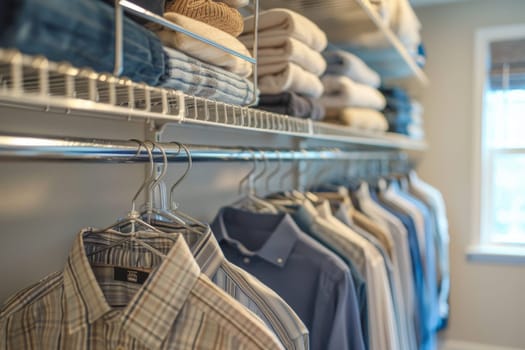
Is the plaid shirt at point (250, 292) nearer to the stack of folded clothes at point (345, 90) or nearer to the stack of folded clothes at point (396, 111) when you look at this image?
the stack of folded clothes at point (345, 90)

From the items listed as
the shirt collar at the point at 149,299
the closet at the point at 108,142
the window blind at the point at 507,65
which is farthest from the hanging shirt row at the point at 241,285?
the window blind at the point at 507,65

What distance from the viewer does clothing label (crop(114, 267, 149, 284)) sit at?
72 cm

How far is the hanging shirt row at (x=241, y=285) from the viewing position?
0.65m

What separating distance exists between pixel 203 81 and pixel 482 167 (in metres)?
2.36

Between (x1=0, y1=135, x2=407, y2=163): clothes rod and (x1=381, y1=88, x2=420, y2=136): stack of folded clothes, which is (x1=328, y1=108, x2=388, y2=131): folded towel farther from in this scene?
(x1=0, y1=135, x2=407, y2=163): clothes rod

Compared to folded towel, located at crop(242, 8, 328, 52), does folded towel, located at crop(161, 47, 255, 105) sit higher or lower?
lower

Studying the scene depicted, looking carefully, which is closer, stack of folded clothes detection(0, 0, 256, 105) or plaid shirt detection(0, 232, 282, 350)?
stack of folded clothes detection(0, 0, 256, 105)

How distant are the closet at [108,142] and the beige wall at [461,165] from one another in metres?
1.20

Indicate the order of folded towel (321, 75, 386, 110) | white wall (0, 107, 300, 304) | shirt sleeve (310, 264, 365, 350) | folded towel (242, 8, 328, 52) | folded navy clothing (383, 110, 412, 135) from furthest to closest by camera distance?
folded navy clothing (383, 110, 412, 135)
folded towel (321, 75, 386, 110)
folded towel (242, 8, 328, 52)
shirt sleeve (310, 264, 365, 350)
white wall (0, 107, 300, 304)

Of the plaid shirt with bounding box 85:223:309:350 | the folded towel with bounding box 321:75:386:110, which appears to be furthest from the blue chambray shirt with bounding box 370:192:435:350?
the plaid shirt with bounding box 85:223:309:350

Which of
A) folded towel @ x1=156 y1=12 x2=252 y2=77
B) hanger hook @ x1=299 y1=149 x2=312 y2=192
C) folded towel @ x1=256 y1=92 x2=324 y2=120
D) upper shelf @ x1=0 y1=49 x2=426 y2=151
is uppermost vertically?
folded towel @ x1=156 y1=12 x2=252 y2=77

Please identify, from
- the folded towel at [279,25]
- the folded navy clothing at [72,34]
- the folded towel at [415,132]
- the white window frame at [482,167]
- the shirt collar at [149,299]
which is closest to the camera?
the folded navy clothing at [72,34]

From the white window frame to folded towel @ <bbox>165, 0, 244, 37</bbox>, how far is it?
219 cm

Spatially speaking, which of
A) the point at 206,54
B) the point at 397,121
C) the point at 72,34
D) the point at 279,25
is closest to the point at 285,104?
the point at 279,25
